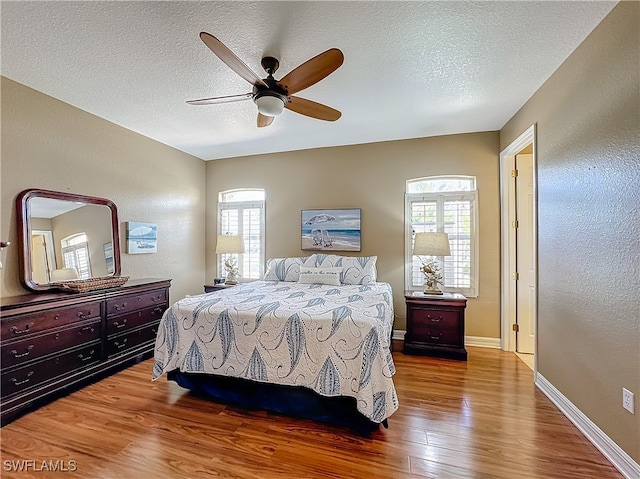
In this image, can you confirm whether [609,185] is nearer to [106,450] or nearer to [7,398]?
[106,450]

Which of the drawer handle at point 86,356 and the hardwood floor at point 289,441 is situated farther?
the drawer handle at point 86,356

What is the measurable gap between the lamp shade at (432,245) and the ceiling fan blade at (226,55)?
2.49 meters

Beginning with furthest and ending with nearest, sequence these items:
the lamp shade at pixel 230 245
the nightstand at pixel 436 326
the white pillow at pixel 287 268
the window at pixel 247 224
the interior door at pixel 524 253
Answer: the window at pixel 247 224
the lamp shade at pixel 230 245
the white pillow at pixel 287 268
the interior door at pixel 524 253
the nightstand at pixel 436 326

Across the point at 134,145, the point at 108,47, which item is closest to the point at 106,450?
the point at 108,47

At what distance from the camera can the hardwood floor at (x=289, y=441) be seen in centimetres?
167

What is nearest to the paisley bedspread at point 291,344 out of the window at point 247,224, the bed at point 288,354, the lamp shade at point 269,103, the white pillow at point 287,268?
the bed at point 288,354

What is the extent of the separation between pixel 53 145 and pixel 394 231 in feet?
13.1

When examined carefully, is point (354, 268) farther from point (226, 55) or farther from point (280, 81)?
point (226, 55)

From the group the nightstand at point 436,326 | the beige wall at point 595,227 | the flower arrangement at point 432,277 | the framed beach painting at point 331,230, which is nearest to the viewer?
the beige wall at point 595,227

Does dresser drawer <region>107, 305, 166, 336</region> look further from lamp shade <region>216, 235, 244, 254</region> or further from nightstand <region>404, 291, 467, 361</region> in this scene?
nightstand <region>404, 291, 467, 361</region>

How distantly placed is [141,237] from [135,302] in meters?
0.97

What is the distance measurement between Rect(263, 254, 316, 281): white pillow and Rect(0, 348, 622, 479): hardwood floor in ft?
5.87

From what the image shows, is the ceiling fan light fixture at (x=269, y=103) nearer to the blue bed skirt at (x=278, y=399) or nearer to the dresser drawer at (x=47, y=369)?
the blue bed skirt at (x=278, y=399)

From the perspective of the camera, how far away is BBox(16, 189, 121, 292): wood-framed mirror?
8.63 feet
